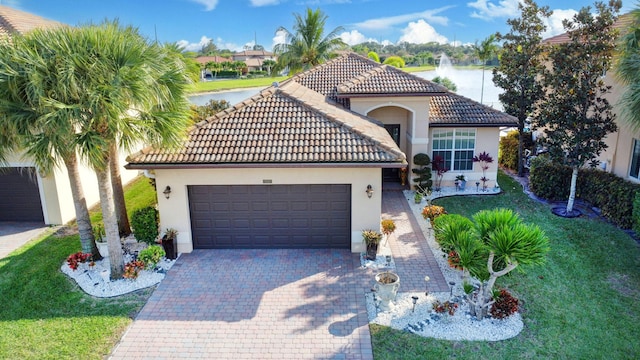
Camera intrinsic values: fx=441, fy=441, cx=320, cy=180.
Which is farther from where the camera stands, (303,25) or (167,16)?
(167,16)

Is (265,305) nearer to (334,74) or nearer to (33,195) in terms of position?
(33,195)

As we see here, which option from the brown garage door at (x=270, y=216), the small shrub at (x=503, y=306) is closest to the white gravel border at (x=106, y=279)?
the brown garage door at (x=270, y=216)

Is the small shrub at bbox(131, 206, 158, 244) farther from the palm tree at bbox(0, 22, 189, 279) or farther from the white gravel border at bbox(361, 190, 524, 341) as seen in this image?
the white gravel border at bbox(361, 190, 524, 341)

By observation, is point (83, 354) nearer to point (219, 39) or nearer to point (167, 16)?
point (167, 16)

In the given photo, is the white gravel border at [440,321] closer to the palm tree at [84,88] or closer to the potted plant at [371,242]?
the potted plant at [371,242]

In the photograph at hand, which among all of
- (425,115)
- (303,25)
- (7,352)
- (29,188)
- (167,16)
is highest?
(167,16)

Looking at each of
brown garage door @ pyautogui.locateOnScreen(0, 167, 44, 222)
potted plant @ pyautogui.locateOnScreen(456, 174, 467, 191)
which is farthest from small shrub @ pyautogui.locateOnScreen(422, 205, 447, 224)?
brown garage door @ pyautogui.locateOnScreen(0, 167, 44, 222)

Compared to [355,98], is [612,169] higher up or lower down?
lower down

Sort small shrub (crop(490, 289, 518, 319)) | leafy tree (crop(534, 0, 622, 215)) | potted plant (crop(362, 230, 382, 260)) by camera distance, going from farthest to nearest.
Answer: leafy tree (crop(534, 0, 622, 215)), potted plant (crop(362, 230, 382, 260)), small shrub (crop(490, 289, 518, 319))

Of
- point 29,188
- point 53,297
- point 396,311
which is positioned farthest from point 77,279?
point 396,311
